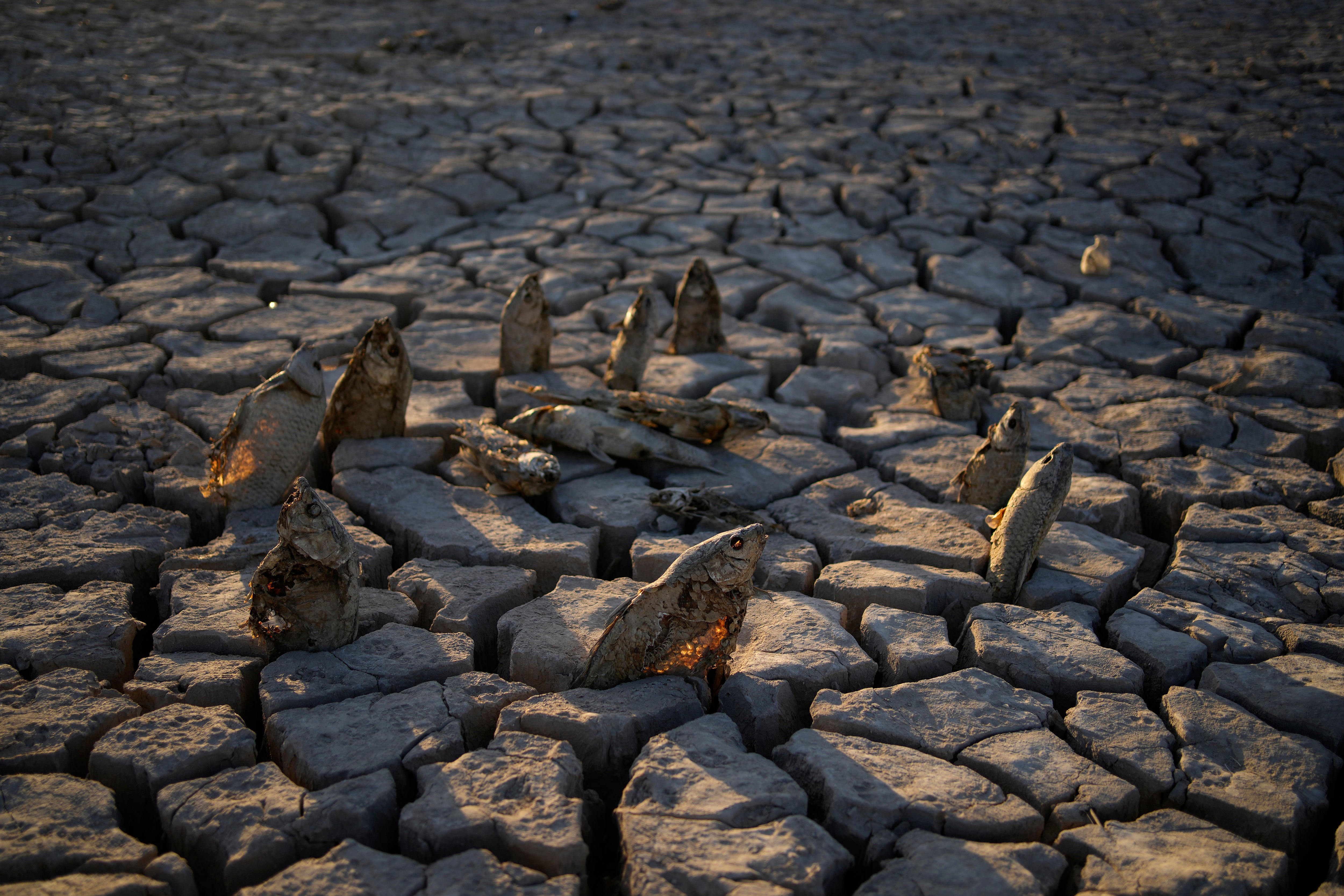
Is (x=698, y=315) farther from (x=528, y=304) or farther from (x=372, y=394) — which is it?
(x=372, y=394)

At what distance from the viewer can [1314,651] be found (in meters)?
2.49

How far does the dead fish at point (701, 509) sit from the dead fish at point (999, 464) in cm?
76

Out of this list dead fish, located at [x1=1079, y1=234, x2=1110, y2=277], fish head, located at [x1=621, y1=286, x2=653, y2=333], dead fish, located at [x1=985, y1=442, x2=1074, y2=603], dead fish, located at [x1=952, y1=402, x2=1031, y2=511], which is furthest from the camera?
dead fish, located at [x1=1079, y1=234, x2=1110, y2=277]

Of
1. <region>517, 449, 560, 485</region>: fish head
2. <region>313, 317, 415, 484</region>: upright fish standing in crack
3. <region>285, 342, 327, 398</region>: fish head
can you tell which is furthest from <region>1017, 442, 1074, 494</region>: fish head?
<region>285, 342, 327, 398</region>: fish head

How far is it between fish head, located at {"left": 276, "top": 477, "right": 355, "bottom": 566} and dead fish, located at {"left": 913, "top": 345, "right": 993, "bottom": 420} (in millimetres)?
2543

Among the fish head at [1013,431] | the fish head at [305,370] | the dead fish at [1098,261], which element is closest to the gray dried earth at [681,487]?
the dead fish at [1098,261]

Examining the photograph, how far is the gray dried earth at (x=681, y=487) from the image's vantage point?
1.92 m

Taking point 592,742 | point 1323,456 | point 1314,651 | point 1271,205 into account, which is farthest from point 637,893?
point 1271,205

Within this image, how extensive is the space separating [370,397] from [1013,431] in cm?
238

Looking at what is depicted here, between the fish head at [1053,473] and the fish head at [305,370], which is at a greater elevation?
the fish head at [305,370]

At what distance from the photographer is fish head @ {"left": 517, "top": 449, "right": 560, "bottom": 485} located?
3.04 meters

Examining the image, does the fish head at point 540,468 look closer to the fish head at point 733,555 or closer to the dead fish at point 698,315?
the fish head at point 733,555

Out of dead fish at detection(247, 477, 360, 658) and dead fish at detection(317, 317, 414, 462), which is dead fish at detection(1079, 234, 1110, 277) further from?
dead fish at detection(247, 477, 360, 658)

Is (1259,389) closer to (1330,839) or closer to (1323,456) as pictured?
(1323,456)
